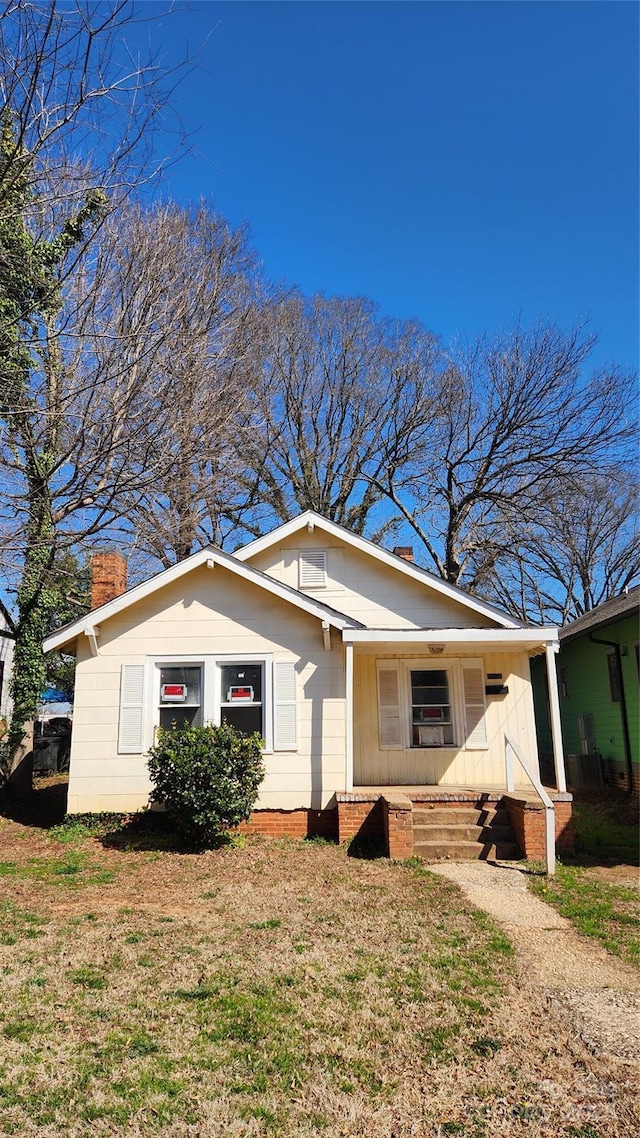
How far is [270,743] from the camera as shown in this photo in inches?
397

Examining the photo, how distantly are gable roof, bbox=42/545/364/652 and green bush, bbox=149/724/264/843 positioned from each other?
2.14 m

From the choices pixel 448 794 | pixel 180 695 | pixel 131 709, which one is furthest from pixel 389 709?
pixel 131 709

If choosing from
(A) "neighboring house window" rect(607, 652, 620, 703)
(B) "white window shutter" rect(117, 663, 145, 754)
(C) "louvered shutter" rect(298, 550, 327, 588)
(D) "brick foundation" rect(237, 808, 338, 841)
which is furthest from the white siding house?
(A) "neighboring house window" rect(607, 652, 620, 703)

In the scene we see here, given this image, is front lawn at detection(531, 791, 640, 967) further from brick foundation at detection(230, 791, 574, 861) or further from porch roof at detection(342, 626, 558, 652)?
porch roof at detection(342, 626, 558, 652)

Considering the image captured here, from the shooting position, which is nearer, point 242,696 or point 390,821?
point 390,821

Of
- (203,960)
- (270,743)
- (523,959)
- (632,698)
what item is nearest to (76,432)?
(270,743)

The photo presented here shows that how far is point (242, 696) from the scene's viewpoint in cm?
1038

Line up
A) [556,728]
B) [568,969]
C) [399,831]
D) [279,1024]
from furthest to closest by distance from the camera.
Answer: [556,728] → [399,831] → [568,969] → [279,1024]

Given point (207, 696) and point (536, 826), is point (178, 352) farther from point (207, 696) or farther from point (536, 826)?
point (536, 826)

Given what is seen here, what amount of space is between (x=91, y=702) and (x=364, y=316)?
1707 cm

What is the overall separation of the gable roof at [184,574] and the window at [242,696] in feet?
3.92

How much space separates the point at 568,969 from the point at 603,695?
1050 cm

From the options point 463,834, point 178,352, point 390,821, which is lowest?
point 463,834

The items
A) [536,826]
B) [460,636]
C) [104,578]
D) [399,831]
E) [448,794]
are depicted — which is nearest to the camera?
[399,831]
